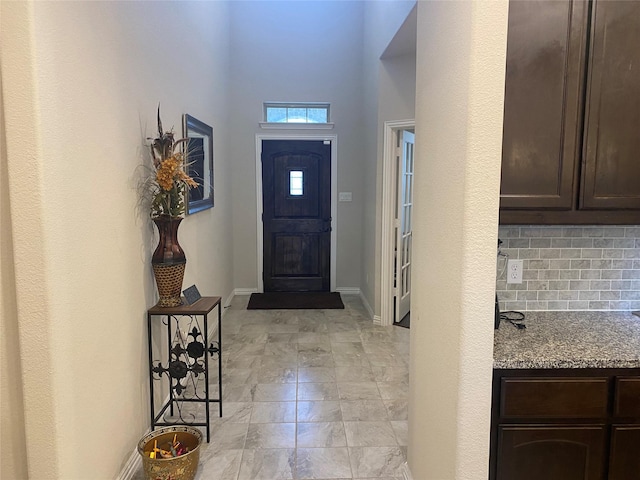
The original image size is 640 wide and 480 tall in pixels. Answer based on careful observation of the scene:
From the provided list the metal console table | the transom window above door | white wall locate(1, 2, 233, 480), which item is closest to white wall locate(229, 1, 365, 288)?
the transom window above door

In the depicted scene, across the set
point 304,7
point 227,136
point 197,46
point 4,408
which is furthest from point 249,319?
point 304,7

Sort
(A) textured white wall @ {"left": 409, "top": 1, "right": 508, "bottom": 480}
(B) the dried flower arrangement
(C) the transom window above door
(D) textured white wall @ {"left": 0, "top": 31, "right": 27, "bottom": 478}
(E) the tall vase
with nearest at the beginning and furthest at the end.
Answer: (A) textured white wall @ {"left": 409, "top": 1, "right": 508, "bottom": 480}, (D) textured white wall @ {"left": 0, "top": 31, "right": 27, "bottom": 478}, (B) the dried flower arrangement, (E) the tall vase, (C) the transom window above door

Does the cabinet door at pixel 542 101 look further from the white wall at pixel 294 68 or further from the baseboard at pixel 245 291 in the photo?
the baseboard at pixel 245 291

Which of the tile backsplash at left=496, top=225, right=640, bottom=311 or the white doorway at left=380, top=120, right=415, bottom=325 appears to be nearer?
the tile backsplash at left=496, top=225, right=640, bottom=311

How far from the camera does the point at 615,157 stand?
1.78m

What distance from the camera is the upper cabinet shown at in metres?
1.71

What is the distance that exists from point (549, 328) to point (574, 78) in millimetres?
1011

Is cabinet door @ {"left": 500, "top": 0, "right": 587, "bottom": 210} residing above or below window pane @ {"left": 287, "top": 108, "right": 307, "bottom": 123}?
below

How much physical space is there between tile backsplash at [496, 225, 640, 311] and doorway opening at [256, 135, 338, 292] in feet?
12.9

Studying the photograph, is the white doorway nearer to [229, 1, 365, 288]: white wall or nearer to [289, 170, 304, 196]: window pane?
[229, 1, 365, 288]: white wall

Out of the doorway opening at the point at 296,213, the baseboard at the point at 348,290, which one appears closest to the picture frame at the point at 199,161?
the doorway opening at the point at 296,213

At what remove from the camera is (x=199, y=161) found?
3906 mm

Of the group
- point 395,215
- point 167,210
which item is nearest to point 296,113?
point 395,215

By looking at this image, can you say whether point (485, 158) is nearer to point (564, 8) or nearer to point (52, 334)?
point (564, 8)
